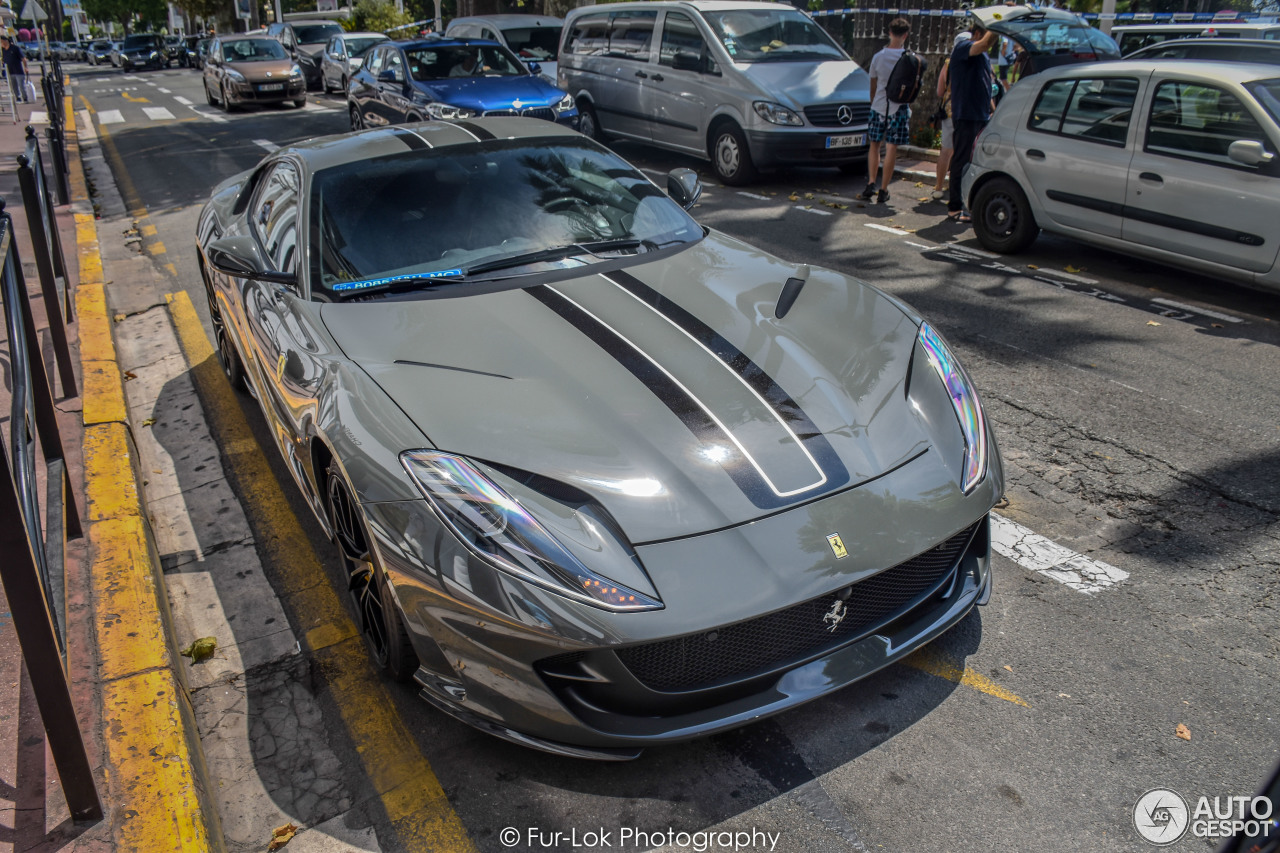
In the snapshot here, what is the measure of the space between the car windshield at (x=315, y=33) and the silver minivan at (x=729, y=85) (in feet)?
52.0

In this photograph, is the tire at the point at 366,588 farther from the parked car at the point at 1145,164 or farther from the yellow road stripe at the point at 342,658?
the parked car at the point at 1145,164

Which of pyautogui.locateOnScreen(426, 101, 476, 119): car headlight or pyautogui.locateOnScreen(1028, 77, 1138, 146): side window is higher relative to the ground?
pyautogui.locateOnScreen(1028, 77, 1138, 146): side window

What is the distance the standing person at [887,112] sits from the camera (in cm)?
916

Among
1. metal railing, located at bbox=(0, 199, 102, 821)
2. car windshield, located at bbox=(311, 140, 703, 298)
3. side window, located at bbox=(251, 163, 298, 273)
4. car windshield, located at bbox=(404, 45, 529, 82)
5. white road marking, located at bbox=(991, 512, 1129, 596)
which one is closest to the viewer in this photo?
metal railing, located at bbox=(0, 199, 102, 821)

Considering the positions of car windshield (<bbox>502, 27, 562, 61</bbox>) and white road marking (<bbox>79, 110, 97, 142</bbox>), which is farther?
white road marking (<bbox>79, 110, 97, 142</bbox>)

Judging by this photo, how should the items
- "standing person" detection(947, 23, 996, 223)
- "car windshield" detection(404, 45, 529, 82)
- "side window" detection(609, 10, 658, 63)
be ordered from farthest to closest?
"car windshield" detection(404, 45, 529, 82)
"side window" detection(609, 10, 658, 63)
"standing person" detection(947, 23, 996, 223)

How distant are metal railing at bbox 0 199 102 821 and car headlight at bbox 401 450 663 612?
915mm

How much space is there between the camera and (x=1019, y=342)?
5.80 m

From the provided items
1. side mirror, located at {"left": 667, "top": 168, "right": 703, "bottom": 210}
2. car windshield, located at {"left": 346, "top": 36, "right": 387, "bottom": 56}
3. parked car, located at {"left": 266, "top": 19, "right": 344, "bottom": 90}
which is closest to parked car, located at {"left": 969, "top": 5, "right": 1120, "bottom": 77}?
side mirror, located at {"left": 667, "top": 168, "right": 703, "bottom": 210}

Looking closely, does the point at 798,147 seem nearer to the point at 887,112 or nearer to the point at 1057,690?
the point at 887,112

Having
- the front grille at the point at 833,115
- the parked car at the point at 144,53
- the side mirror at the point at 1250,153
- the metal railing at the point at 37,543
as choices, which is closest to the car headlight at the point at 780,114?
the front grille at the point at 833,115

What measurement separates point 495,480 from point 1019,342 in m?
4.26

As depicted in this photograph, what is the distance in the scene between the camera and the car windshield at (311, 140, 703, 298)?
361cm

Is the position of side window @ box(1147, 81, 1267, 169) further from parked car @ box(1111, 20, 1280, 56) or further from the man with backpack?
parked car @ box(1111, 20, 1280, 56)
